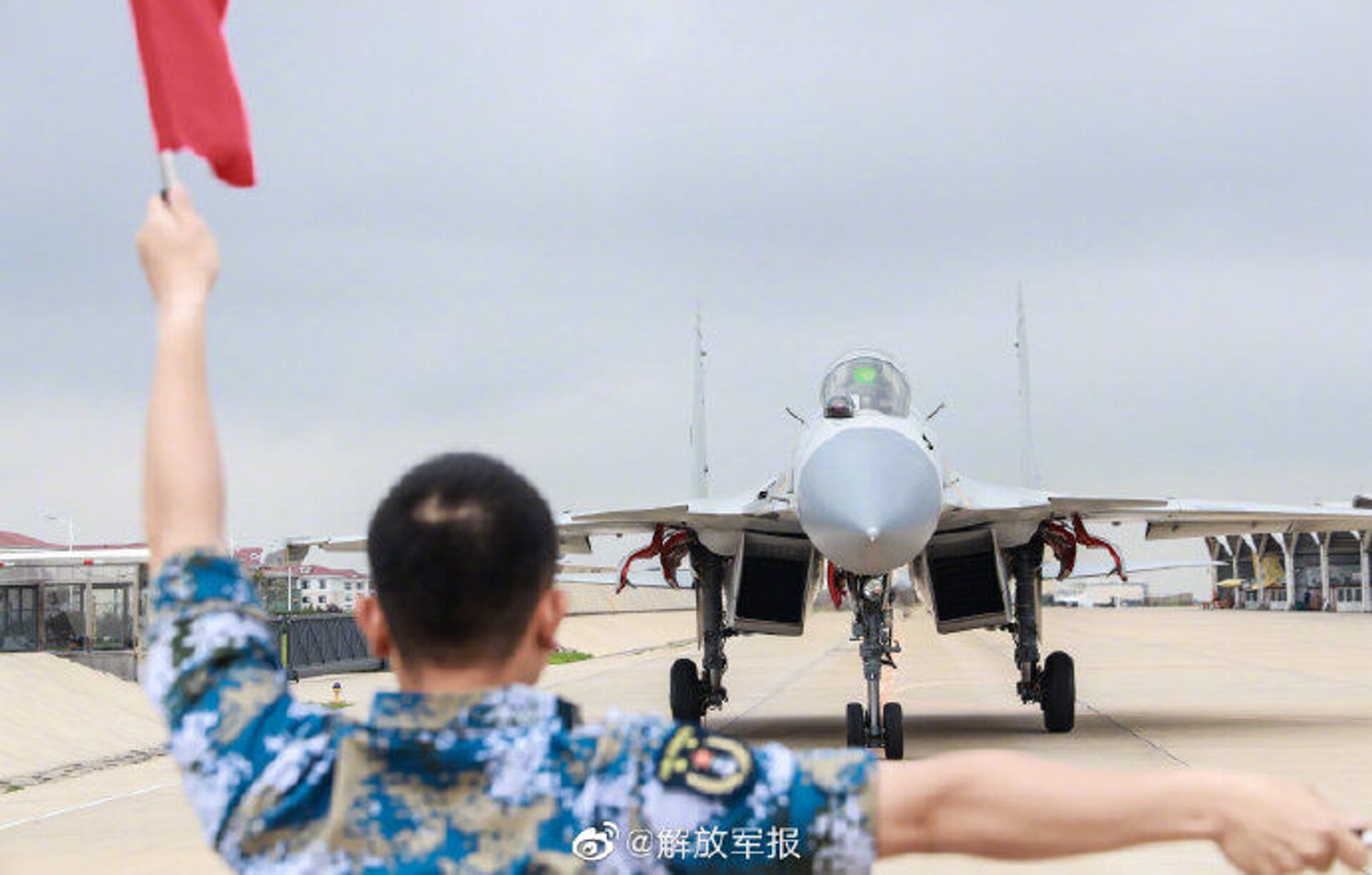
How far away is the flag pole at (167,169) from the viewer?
2.19 meters

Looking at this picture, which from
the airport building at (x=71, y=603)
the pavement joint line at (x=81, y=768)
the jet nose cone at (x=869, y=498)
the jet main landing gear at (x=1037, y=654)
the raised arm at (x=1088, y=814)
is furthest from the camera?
the airport building at (x=71, y=603)

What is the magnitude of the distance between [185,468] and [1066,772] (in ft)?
3.45

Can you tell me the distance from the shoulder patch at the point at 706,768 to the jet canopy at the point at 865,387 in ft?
36.1

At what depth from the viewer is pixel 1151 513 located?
1636cm

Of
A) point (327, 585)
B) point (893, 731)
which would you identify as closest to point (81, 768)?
point (893, 731)

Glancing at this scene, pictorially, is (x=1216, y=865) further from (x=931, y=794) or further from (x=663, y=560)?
(x=663, y=560)

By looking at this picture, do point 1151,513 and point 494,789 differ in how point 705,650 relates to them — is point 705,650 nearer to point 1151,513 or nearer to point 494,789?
point 1151,513

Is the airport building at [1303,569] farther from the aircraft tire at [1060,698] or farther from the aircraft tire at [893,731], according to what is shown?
the aircraft tire at [893,731]

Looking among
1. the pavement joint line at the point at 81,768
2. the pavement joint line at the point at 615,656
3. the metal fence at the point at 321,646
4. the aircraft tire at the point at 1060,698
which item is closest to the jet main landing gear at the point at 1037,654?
the aircraft tire at the point at 1060,698

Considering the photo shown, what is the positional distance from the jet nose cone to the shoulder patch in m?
9.66

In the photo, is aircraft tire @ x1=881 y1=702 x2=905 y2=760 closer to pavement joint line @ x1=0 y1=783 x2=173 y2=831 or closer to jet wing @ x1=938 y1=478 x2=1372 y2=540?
jet wing @ x1=938 y1=478 x2=1372 y2=540

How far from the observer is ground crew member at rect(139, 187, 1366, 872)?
1583 mm

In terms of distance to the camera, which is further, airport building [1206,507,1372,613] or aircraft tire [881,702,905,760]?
airport building [1206,507,1372,613]

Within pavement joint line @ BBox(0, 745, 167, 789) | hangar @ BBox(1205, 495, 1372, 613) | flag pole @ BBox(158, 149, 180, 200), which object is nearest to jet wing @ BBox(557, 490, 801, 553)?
pavement joint line @ BBox(0, 745, 167, 789)
